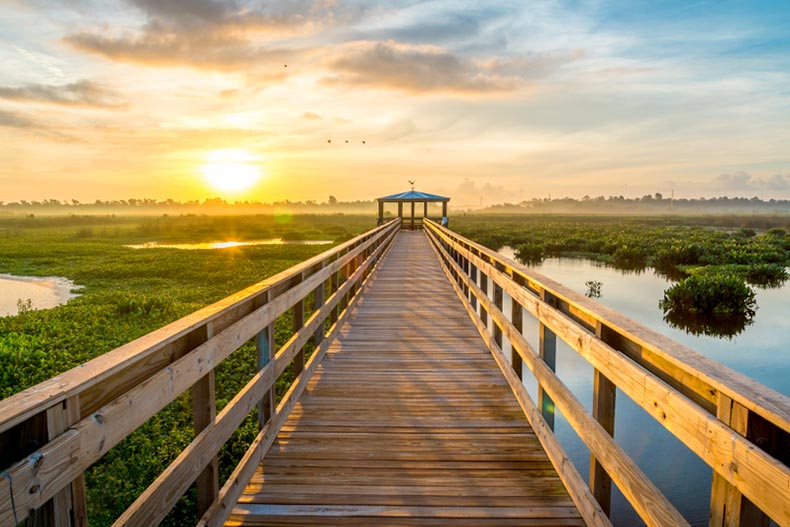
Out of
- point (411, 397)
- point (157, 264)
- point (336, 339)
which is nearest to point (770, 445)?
point (411, 397)

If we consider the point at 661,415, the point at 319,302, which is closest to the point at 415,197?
the point at 319,302

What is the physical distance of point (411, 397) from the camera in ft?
14.8

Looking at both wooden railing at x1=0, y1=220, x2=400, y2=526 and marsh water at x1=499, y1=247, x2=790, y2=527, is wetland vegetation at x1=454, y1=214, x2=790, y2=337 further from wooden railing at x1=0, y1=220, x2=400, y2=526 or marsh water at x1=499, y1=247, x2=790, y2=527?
wooden railing at x1=0, y1=220, x2=400, y2=526

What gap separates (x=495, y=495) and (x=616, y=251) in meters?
30.5

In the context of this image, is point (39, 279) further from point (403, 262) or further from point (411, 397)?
point (411, 397)

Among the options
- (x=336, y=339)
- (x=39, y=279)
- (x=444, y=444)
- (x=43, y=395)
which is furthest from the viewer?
(x=39, y=279)

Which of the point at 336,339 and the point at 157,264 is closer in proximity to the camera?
the point at 336,339

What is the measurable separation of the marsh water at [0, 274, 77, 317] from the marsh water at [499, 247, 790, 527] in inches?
629

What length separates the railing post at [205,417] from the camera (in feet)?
7.52

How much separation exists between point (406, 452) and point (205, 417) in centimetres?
160

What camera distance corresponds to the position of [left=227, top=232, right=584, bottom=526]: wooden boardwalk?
8.96 ft

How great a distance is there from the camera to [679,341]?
41.4 ft

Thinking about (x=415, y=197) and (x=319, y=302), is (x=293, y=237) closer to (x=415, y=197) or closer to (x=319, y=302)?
(x=415, y=197)

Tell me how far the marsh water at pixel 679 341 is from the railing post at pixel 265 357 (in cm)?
425
